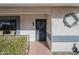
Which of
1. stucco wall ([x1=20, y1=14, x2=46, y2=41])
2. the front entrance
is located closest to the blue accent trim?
stucco wall ([x1=20, y1=14, x2=46, y2=41])

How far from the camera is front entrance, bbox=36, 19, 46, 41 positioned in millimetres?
21953

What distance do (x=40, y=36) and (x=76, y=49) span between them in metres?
7.80

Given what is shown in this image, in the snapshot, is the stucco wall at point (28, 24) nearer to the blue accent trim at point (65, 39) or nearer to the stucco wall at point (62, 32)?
the stucco wall at point (62, 32)

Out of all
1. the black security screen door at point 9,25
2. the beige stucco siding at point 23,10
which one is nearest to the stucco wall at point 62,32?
the beige stucco siding at point 23,10

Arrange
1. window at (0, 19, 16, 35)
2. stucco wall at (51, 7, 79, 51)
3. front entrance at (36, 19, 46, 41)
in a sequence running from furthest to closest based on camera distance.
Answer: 1. front entrance at (36, 19, 46, 41)
2. window at (0, 19, 16, 35)
3. stucco wall at (51, 7, 79, 51)

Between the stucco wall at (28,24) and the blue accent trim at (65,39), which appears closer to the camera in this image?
the blue accent trim at (65,39)

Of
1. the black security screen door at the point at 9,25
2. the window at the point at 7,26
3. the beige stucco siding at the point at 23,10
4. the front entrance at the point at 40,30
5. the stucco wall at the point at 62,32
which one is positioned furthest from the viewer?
the front entrance at the point at 40,30

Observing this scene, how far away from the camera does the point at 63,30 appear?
49.2 feet

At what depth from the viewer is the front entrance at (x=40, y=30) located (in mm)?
21953

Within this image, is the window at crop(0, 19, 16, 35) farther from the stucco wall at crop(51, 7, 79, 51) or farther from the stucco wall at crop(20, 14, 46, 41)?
the stucco wall at crop(51, 7, 79, 51)

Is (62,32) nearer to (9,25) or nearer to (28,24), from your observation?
(28,24)

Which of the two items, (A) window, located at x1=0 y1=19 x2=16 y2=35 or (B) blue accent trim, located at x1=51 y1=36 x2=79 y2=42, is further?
(A) window, located at x1=0 y1=19 x2=16 y2=35

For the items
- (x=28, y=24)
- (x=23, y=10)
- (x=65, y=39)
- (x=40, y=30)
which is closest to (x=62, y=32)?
(x=65, y=39)
